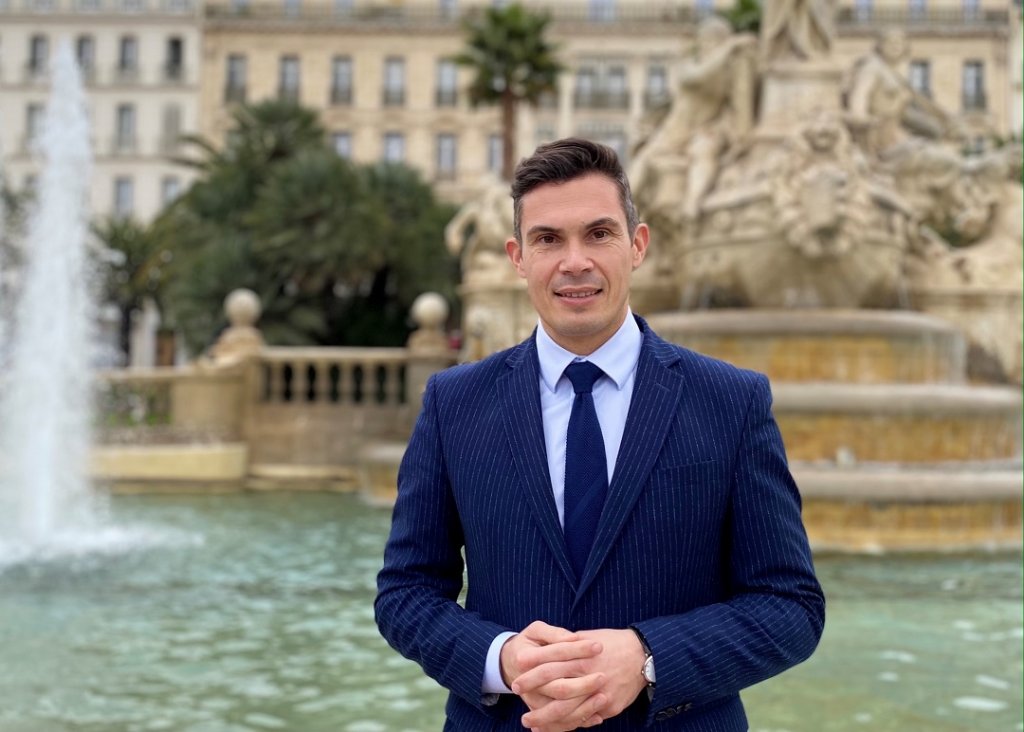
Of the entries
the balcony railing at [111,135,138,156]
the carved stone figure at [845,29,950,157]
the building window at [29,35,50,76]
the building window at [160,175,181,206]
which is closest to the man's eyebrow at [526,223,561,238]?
the carved stone figure at [845,29,950,157]

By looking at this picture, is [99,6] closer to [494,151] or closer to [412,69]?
[412,69]

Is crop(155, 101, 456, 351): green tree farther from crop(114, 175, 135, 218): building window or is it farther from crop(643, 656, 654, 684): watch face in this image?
crop(114, 175, 135, 218): building window

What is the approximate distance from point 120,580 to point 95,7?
5381 centimetres

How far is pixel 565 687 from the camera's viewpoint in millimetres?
1630

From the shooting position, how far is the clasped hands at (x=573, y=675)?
164 cm

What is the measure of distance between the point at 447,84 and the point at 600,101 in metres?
6.78

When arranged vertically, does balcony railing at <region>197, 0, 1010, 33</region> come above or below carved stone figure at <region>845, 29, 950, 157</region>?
above

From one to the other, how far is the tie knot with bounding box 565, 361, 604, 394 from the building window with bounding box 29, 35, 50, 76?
5845 centimetres

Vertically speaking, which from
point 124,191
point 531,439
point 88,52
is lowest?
point 531,439

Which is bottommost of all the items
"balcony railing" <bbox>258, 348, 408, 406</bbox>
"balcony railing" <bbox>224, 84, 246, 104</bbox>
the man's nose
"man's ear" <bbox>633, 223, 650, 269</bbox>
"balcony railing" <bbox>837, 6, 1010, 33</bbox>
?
"balcony railing" <bbox>258, 348, 408, 406</bbox>

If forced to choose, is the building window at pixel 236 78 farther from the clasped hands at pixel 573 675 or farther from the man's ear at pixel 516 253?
the clasped hands at pixel 573 675

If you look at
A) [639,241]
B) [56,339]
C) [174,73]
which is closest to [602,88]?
[174,73]

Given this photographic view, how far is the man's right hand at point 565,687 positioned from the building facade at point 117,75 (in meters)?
55.3

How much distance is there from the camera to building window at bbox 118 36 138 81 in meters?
54.9
